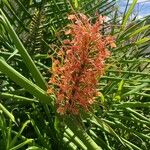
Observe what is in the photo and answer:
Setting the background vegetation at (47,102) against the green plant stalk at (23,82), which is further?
the background vegetation at (47,102)

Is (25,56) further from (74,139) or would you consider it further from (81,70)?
(74,139)

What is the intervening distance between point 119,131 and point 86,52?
500 millimetres

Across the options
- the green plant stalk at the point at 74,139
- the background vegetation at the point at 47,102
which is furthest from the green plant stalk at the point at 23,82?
the green plant stalk at the point at 74,139

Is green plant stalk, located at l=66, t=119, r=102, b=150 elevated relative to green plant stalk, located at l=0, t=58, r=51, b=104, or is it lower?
lower

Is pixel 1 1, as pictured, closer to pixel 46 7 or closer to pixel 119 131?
pixel 46 7

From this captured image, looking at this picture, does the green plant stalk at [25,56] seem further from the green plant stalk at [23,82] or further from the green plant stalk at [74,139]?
the green plant stalk at [74,139]

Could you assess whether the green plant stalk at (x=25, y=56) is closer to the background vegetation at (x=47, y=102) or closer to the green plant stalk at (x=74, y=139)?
the background vegetation at (x=47, y=102)

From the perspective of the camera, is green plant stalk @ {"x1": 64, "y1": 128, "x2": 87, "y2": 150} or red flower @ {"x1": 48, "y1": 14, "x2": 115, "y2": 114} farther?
green plant stalk @ {"x1": 64, "y1": 128, "x2": 87, "y2": 150}

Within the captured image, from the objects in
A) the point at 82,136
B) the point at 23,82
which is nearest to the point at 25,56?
the point at 23,82

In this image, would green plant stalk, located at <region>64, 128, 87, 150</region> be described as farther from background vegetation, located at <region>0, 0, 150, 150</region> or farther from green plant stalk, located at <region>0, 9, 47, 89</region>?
green plant stalk, located at <region>0, 9, 47, 89</region>

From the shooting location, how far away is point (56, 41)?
1268 millimetres

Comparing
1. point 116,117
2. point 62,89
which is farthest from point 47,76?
point 62,89

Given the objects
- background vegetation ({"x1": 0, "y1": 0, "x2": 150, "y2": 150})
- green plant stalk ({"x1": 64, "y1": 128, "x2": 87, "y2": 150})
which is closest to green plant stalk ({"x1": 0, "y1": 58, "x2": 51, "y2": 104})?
background vegetation ({"x1": 0, "y1": 0, "x2": 150, "y2": 150})

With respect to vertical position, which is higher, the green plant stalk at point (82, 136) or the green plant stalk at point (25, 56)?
the green plant stalk at point (25, 56)
